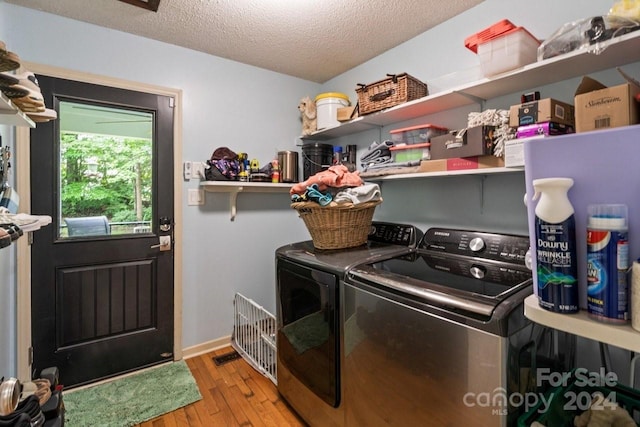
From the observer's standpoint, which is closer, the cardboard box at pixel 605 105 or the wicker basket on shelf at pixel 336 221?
the cardboard box at pixel 605 105

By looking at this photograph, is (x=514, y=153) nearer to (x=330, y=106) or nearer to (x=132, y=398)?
(x=330, y=106)

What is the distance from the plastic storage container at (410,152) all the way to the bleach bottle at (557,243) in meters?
1.20

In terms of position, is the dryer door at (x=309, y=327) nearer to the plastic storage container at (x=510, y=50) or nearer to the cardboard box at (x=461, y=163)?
the cardboard box at (x=461, y=163)

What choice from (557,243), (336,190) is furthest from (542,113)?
(336,190)

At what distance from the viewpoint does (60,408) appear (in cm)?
120

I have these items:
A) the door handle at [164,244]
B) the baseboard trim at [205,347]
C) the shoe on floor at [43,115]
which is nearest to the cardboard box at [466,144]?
the shoe on floor at [43,115]

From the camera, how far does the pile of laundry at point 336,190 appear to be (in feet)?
5.38

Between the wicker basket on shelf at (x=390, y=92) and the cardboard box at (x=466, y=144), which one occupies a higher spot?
the wicker basket on shelf at (x=390, y=92)

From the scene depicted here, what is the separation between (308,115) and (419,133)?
45.1 inches

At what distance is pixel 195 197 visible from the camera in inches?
93.0

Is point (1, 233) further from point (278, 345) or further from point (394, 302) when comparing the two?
point (278, 345)

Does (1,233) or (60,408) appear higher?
(1,233)

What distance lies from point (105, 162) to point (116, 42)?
81 cm

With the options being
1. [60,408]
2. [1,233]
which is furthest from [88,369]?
[1,233]
